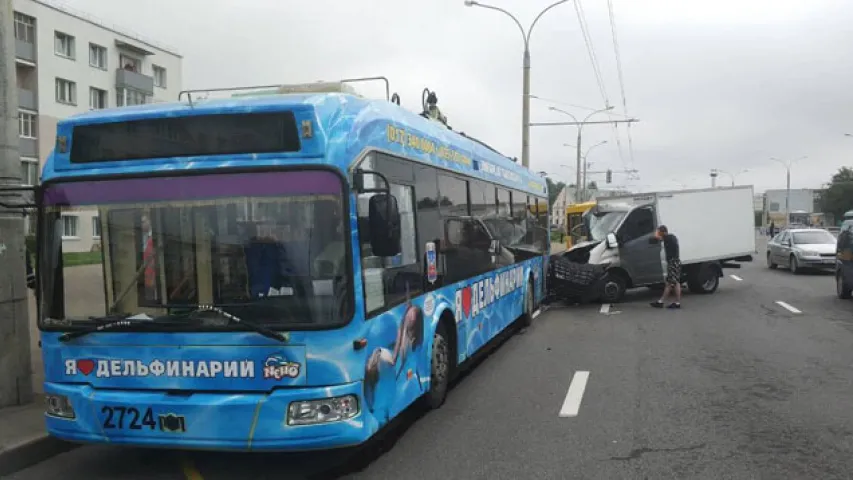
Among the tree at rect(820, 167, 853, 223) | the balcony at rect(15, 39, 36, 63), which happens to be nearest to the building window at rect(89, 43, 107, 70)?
the balcony at rect(15, 39, 36, 63)

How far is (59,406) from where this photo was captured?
4.89 m

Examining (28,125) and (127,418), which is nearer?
(127,418)

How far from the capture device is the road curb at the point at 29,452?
527 cm

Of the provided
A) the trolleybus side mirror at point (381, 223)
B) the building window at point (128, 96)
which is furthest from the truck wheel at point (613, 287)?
the building window at point (128, 96)

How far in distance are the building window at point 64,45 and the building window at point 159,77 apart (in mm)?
8161

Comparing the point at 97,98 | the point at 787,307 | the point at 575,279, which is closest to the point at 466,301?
the point at 575,279

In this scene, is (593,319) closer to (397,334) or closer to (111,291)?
(397,334)

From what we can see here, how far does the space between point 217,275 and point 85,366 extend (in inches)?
44.2

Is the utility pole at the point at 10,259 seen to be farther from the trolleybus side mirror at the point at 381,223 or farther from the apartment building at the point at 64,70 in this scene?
the apartment building at the point at 64,70

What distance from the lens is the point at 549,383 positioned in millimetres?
7957

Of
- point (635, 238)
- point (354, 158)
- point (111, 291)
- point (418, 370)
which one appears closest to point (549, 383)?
point (418, 370)

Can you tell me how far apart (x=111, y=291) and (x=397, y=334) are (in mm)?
2092

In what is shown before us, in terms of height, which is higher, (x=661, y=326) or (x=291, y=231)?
(x=291, y=231)

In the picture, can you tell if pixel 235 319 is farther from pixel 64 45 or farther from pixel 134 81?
pixel 134 81
